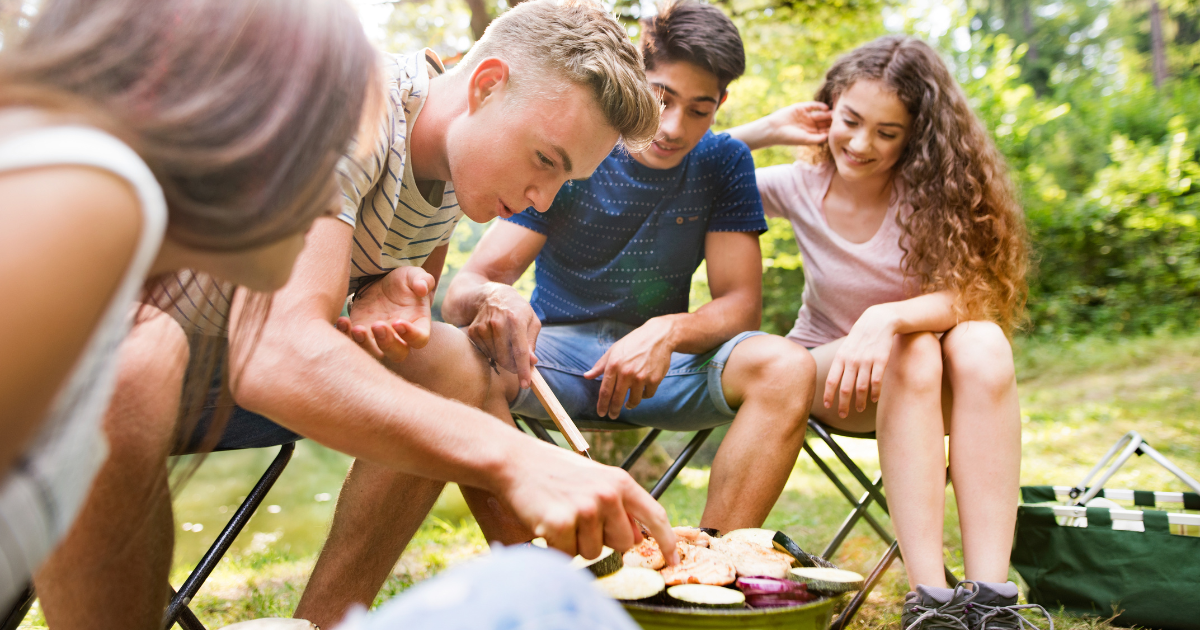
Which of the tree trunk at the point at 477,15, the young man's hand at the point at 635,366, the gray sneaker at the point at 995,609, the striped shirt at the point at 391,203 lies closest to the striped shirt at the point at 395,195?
the striped shirt at the point at 391,203

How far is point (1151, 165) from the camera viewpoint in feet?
28.0

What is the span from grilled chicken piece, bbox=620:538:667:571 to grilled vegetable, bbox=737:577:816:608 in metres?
0.14

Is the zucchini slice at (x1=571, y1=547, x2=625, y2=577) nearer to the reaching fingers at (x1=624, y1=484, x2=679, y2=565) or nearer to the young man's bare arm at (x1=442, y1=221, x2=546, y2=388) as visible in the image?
the reaching fingers at (x1=624, y1=484, x2=679, y2=565)

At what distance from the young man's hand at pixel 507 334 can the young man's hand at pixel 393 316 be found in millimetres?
170

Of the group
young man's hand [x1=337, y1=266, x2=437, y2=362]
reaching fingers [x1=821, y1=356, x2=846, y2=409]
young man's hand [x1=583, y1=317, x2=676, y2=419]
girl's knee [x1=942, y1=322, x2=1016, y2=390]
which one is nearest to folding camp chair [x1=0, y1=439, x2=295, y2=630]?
young man's hand [x1=337, y1=266, x2=437, y2=362]

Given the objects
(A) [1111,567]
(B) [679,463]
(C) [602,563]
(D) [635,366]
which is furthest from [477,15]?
(A) [1111,567]

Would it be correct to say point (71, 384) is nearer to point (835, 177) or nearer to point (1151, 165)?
point (835, 177)

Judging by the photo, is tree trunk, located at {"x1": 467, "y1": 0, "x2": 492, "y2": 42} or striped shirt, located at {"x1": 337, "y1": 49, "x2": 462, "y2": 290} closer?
striped shirt, located at {"x1": 337, "y1": 49, "x2": 462, "y2": 290}

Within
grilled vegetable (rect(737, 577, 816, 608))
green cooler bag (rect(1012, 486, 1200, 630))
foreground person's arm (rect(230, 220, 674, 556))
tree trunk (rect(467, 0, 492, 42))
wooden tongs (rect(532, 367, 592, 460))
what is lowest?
green cooler bag (rect(1012, 486, 1200, 630))

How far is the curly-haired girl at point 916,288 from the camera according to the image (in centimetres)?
180

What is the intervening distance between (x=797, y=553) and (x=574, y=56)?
105cm

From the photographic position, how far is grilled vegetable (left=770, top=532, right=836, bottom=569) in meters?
1.32

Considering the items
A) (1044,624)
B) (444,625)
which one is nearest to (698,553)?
(444,625)

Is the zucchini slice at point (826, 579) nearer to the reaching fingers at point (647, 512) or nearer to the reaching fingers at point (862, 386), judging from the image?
the reaching fingers at point (647, 512)
